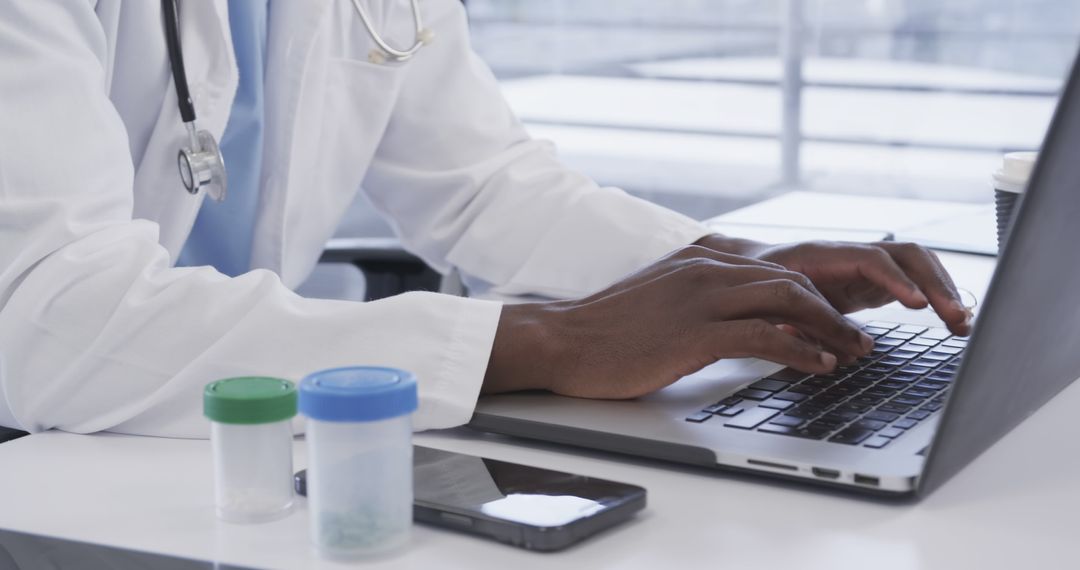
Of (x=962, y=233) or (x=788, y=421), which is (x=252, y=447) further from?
(x=962, y=233)

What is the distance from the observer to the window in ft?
17.8

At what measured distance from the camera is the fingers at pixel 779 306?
754mm

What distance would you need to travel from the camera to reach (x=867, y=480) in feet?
2.00

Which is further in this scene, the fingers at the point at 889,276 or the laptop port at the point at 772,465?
the fingers at the point at 889,276

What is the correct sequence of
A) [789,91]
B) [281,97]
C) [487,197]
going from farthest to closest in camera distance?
[789,91] → [487,197] → [281,97]

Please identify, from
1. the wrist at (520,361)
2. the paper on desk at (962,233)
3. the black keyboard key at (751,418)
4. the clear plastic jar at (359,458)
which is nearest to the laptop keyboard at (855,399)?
the black keyboard key at (751,418)

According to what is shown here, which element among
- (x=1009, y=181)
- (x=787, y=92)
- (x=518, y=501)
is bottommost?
(x=787, y=92)

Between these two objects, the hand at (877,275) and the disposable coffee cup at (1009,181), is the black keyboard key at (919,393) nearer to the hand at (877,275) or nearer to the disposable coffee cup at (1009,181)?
the hand at (877,275)

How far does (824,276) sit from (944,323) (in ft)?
0.33

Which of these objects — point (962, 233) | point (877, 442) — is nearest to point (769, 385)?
point (877, 442)

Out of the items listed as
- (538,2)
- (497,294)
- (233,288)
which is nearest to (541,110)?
(538,2)

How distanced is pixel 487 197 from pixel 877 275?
493mm

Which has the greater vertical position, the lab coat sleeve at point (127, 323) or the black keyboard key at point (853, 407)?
the lab coat sleeve at point (127, 323)

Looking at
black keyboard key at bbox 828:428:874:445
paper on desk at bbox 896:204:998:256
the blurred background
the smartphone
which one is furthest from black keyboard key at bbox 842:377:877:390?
the blurred background
